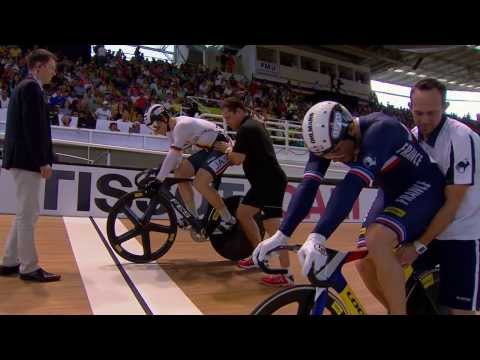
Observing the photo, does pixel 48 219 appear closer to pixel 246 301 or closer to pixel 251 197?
pixel 251 197

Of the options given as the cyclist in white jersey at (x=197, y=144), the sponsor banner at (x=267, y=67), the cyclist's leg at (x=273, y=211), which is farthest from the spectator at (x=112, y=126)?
the sponsor banner at (x=267, y=67)

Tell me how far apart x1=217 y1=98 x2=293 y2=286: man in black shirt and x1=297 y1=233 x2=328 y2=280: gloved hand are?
2.06m

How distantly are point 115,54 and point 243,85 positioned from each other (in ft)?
19.0

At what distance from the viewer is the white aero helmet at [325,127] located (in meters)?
1.70

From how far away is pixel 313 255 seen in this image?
4.99ft

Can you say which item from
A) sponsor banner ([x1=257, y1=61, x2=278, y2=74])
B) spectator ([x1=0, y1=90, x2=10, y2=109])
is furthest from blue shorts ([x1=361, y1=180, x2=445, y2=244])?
sponsor banner ([x1=257, y1=61, x2=278, y2=74])

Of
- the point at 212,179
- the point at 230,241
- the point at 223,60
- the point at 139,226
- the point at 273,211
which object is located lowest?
the point at 230,241

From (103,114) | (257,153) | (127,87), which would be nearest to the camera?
(257,153)

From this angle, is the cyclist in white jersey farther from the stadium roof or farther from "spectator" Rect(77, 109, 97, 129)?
the stadium roof

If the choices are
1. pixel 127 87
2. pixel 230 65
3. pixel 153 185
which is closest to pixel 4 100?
pixel 127 87

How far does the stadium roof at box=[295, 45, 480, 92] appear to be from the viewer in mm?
22781

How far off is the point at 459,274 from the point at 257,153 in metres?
2.04

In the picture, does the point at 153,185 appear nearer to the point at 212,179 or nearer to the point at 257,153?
the point at 212,179
